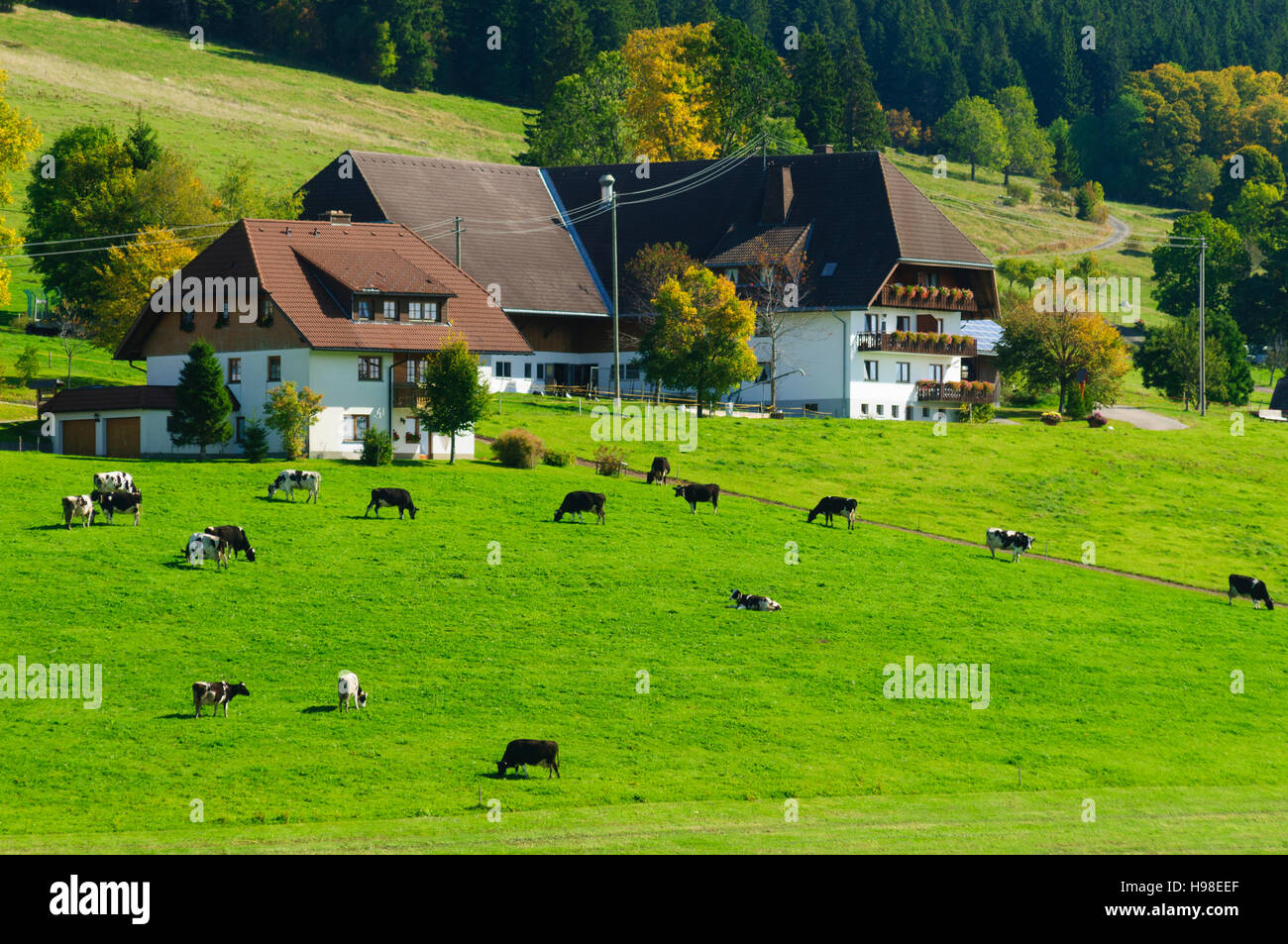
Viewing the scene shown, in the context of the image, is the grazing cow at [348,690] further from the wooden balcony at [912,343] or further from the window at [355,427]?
the wooden balcony at [912,343]

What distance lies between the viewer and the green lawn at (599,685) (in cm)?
2914

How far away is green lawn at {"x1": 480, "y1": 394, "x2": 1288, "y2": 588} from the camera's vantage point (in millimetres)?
63406

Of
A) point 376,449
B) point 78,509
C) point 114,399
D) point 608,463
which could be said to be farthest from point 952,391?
point 78,509

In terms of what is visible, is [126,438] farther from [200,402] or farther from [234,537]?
[234,537]

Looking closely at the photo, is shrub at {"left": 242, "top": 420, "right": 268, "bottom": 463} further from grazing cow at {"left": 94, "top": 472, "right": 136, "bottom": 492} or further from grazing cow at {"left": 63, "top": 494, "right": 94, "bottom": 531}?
grazing cow at {"left": 63, "top": 494, "right": 94, "bottom": 531}

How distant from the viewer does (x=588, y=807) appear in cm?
2980

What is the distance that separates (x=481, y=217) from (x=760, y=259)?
18.4 m

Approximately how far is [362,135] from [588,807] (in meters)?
154

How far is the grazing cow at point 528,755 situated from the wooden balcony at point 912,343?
214ft

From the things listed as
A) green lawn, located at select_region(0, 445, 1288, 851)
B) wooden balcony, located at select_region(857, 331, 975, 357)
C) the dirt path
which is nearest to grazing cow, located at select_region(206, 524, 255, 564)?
green lawn, located at select_region(0, 445, 1288, 851)

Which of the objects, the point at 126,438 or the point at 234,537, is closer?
the point at 234,537

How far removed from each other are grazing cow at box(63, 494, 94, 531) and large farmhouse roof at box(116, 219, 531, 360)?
53.1 feet

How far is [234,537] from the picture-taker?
→ 46656 mm

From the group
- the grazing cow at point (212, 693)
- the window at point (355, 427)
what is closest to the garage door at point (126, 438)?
the window at point (355, 427)
